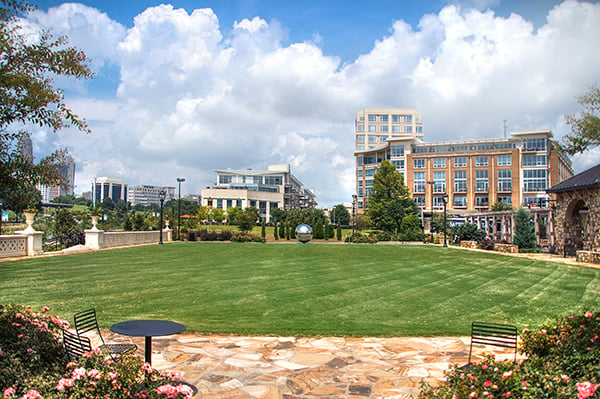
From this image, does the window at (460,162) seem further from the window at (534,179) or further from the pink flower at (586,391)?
the pink flower at (586,391)

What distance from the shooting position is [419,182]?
3408 inches

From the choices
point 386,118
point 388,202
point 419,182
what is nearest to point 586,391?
point 388,202

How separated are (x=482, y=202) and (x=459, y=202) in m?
4.06

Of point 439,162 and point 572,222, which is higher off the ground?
point 439,162

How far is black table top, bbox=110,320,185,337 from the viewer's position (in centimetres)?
575

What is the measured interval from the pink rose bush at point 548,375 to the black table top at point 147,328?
11.0 feet

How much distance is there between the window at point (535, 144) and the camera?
78.4 meters

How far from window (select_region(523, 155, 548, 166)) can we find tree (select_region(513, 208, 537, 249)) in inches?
2050

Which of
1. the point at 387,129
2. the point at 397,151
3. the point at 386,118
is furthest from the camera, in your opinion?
the point at 386,118

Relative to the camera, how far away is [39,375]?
4.77 m

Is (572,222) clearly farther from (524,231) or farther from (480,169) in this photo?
(480,169)

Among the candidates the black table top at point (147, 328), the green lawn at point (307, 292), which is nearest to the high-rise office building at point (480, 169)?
the green lawn at point (307, 292)

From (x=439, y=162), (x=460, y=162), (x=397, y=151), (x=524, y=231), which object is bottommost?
(x=524, y=231)

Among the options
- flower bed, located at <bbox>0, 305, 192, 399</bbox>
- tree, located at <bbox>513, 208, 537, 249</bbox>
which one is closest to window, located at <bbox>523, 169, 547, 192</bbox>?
tree, located at <bbox>513, 208, 537, 249</bbox>
